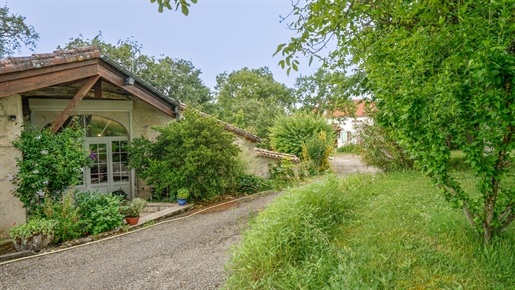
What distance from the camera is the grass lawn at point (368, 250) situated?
2.48 metres

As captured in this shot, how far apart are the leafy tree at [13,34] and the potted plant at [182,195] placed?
1796cm

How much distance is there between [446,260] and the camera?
105 inches

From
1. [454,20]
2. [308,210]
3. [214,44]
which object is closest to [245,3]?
[454,20]

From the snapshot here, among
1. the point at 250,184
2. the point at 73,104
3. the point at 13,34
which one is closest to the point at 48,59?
the point at 73,104

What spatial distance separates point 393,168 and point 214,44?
44.2 ft

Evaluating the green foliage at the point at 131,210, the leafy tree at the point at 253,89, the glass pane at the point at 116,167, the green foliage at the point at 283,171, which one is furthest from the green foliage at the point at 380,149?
the leafy tree at the point at 253,89

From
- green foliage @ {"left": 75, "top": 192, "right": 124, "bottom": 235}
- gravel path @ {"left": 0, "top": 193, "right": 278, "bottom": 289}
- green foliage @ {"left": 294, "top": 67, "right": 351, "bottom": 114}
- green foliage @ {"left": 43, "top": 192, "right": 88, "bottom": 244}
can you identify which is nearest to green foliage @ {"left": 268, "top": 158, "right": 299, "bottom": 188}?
gravel path @ {"left": 0, "top": 193, "right": 278, "bottom": 289}

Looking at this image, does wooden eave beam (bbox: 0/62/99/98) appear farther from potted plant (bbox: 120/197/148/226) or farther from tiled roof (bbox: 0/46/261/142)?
potted plant (bbox: 120/197/148/226)

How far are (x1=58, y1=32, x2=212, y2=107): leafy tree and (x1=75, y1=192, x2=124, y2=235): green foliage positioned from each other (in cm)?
1414

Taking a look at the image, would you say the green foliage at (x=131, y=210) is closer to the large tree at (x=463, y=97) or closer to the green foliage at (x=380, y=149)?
the large tree at (x=463, y=97)

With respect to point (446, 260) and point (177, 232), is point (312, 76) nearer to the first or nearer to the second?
point (177, 232)

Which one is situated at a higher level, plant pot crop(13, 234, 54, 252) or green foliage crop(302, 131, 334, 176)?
green foliage crop(302, 131, 334, 176)

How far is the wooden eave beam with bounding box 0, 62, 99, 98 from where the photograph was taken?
5.65 m

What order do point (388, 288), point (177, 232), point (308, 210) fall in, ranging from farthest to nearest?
point (177, 232) → point (308, 210) → point (388, 288)
